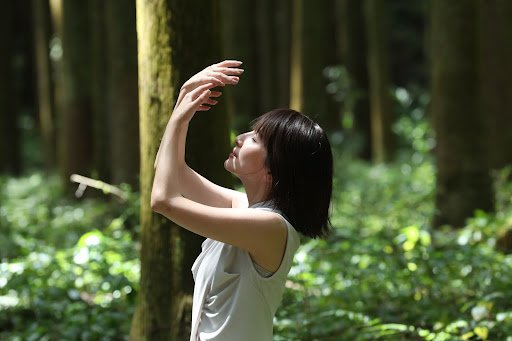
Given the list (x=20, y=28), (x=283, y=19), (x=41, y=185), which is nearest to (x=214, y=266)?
(x=41, y=185)

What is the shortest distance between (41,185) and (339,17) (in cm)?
1200

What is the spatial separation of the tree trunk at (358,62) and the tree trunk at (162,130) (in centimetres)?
1900

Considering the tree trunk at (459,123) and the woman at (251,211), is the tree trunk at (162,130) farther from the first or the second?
the tree trunk at (459,123)

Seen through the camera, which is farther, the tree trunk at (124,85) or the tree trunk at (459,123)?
the tree trunk at (124,85)

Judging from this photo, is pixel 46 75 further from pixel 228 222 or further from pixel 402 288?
pixel 228 222

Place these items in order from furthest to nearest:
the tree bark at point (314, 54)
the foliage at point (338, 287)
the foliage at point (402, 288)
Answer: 1. the tree bark at point (314, 54)
2. the foliage at point (338, 287)
3. the foliage at point (402, 288)

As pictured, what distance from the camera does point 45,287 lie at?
750 cm

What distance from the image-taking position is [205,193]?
3.92 m

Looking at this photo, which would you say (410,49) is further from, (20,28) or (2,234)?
(2,234)

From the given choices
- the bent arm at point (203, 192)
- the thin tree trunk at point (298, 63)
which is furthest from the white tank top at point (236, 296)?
the thin tree trunk at point (298, 63)

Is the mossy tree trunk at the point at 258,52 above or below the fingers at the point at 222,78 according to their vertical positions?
below

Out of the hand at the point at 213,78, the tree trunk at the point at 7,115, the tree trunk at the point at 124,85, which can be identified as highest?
the hand at the point at 213,78

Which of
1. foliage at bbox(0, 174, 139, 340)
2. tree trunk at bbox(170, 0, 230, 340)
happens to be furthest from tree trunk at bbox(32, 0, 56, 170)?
tree trunk at bbox(170, 0, 230, 340)

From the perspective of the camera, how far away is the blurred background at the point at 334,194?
5.34 metres
